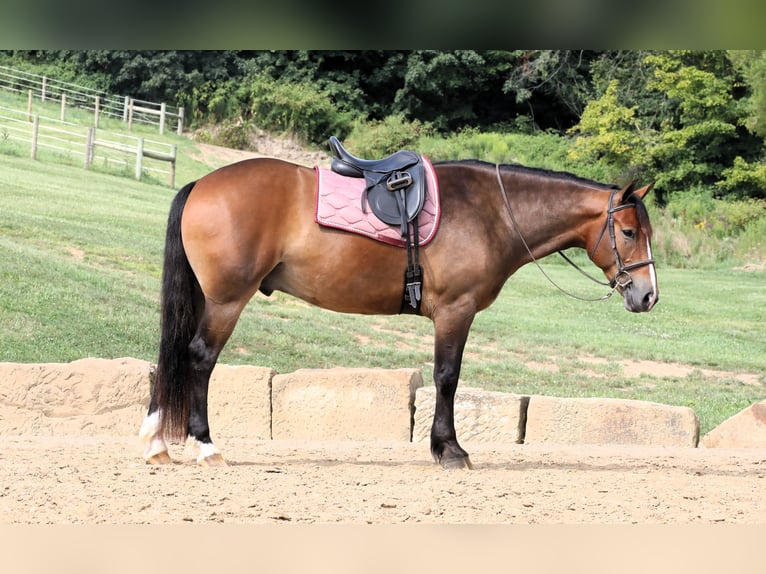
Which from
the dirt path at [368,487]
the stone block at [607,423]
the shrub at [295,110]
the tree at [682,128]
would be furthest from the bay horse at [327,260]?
the shrub at [295,110]

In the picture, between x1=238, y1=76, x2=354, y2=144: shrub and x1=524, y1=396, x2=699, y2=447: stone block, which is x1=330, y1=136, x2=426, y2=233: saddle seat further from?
x1=238, y1=76, x2=354, y2=144: shrub

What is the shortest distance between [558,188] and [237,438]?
3048mm

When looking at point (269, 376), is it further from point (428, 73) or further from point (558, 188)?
point (428, 73)

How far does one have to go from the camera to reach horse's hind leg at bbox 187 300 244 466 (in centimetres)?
529

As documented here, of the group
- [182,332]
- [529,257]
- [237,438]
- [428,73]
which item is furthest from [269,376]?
[428,73]

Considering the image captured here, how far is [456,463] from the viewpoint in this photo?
537 centimetres

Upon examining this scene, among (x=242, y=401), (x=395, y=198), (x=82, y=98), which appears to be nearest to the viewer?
(x=395, y=198)

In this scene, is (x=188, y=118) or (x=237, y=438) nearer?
(x=237, y=438)

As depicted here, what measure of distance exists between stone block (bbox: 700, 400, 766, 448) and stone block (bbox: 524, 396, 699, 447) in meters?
0.34

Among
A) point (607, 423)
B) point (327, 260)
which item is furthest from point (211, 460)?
point (607, 423)

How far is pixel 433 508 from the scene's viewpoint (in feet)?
13.9

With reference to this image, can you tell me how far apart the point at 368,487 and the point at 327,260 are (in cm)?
132

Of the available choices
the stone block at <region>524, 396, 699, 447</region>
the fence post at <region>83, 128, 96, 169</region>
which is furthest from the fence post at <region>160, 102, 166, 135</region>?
the stone block at <region>524, 396, 699, 447</region>

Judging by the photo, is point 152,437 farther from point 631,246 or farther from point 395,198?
point 631,246
